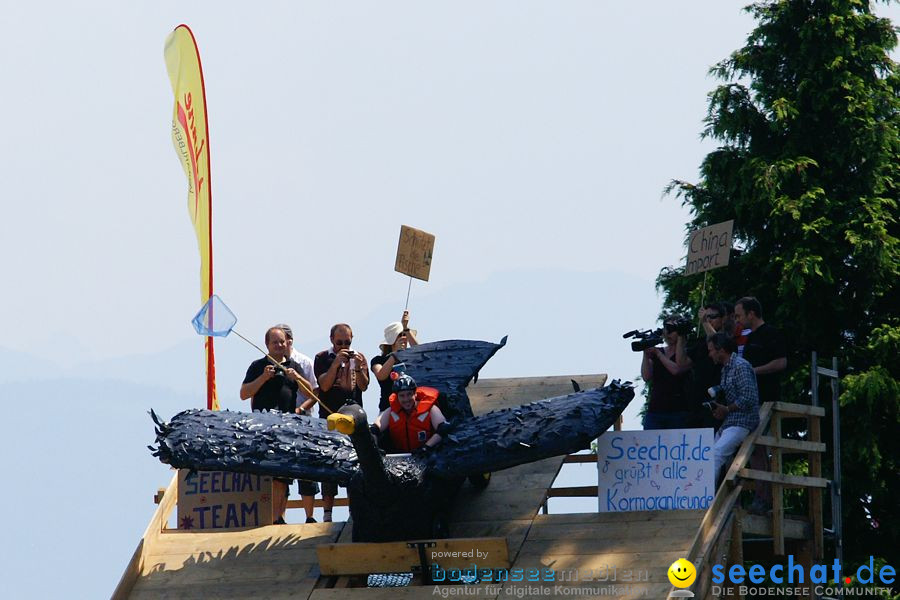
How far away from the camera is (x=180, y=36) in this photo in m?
17.6

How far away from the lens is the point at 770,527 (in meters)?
13.8

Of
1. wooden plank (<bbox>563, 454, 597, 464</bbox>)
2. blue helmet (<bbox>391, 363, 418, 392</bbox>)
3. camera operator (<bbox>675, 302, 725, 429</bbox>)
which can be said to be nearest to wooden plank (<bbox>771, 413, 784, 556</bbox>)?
camera operator (<bbox>675, 302, 725, 429</bbox>)

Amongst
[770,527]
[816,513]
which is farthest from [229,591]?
[816,513]

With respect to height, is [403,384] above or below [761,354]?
below

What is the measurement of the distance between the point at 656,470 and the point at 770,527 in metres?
1.20

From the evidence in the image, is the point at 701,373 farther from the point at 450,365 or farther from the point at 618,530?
the point at 450,365

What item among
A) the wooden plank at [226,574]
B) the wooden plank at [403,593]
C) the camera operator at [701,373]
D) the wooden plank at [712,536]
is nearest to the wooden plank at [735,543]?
the wooden plank at [712,536]

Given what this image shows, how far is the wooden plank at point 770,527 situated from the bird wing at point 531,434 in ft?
4.42

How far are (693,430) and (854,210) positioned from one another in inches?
363

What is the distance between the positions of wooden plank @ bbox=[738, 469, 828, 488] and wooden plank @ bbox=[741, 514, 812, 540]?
0.34 metres

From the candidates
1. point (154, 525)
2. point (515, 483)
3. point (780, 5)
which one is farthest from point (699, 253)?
point (780, 5)

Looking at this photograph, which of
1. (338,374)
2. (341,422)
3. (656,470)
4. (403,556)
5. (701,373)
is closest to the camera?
(341,422)

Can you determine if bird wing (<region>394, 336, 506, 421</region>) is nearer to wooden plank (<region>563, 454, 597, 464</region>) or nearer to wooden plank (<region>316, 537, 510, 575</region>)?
wooden plank (<region>316, 537, 510, 575</region>)

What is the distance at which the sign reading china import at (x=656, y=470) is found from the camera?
43.0 feet
